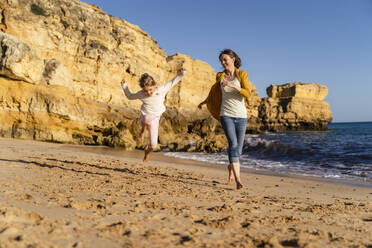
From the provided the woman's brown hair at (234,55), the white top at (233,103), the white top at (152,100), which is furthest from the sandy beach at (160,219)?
the woman's brown hair at (234,55)

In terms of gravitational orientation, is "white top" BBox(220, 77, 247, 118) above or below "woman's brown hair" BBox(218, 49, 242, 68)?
below

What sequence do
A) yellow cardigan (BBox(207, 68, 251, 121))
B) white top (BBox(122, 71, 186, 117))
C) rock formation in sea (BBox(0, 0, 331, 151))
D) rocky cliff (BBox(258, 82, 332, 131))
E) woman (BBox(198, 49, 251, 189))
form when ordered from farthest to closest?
rocky cliff (BBox(258, 82, 332, 131))
rock formation in sea (BBox(0, 0, 331, 151))
white top (BBox(122, 71, 186, 117))
woman (BBox(198, 49, 251, 189))
yellow cardigan (BBox(207, 68, 251, 121))

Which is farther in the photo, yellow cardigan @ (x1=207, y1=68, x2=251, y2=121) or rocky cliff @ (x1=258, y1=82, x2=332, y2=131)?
rocky cliff @ (x1=258, y1=82, x2=332, y2=131)

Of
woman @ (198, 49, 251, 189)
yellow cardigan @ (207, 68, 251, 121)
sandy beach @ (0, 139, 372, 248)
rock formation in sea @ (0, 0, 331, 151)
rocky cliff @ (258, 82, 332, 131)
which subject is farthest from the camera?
rocky cliff @ (258, 82, 332, 131)

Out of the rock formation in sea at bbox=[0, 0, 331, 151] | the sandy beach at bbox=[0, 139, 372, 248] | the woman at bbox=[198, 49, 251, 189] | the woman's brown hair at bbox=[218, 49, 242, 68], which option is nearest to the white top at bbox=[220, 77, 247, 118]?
the woman at bbox=[198, 49, 251, 189]

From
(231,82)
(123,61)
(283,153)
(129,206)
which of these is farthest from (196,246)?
(123,61)

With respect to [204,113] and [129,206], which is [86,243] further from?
[204,113]

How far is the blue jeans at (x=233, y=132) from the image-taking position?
371 centimetres

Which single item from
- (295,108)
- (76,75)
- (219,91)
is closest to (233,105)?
(219,91)

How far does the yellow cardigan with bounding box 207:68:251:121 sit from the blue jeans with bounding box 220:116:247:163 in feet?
0.89

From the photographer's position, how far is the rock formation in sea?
1190cm

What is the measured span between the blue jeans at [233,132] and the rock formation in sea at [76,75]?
898 centimetres

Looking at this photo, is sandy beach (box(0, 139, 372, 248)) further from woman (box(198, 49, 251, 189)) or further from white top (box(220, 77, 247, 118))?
white top (box(220, 77, 247, 118))

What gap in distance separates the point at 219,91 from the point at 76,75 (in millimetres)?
15170
